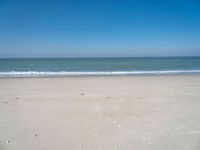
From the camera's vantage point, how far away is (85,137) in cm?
298

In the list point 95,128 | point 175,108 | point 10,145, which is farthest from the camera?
point 175,108

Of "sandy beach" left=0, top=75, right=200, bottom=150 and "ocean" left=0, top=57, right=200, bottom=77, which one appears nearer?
"sandy beach" left=0, top=75, right=200, bottom=150

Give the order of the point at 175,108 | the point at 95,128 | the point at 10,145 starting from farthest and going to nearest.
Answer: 1. the point at 175,108
2. the point at 95,128
3. the point at 10,145

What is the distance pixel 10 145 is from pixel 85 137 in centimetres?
109

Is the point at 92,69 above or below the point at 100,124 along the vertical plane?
above

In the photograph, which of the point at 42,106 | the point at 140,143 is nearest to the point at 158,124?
the point at 140,143

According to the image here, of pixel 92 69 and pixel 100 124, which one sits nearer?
pixel 100 124

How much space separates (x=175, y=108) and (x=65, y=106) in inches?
106

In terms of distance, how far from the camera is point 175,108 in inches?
181

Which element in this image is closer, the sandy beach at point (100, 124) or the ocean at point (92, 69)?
the sandy beach at point (100, 124)

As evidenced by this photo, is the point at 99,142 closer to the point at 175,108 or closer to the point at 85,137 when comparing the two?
the point at 85,137

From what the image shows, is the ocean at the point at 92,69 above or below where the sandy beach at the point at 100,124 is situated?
above

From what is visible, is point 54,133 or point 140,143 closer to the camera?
point 140,143

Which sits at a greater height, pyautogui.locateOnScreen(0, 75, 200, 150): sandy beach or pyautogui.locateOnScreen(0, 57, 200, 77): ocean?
pyautogui.locateOnScreen(0, 57, 200, 77): ocean
